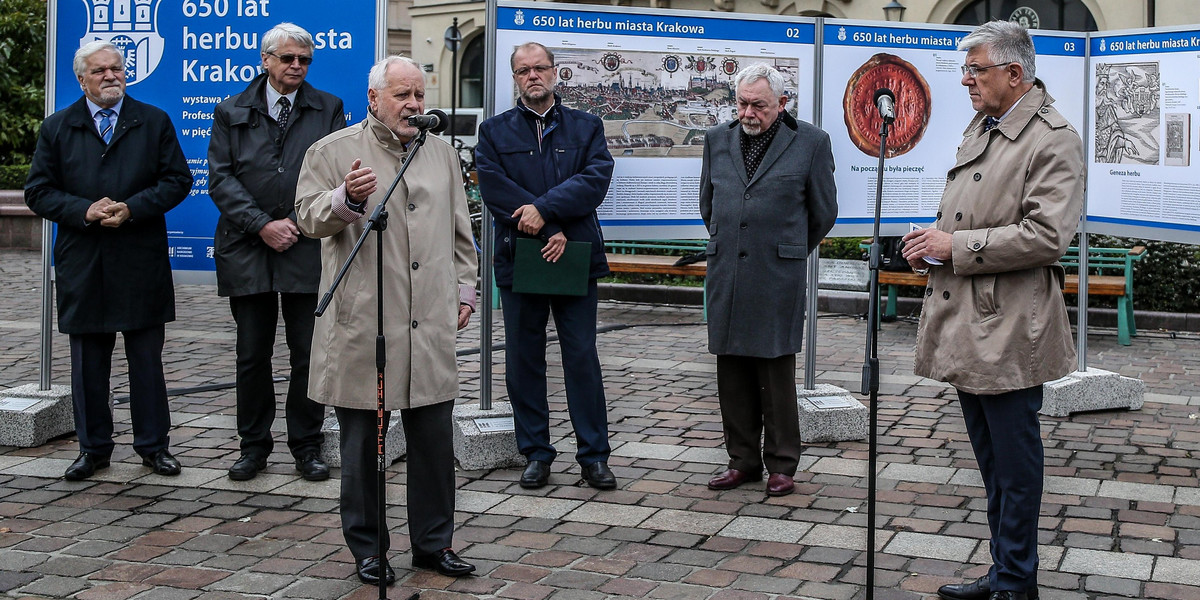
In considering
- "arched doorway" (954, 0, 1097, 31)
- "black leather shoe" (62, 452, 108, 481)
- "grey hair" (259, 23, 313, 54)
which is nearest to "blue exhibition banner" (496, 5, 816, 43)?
"grey hair" (259, 23, 313, 54)

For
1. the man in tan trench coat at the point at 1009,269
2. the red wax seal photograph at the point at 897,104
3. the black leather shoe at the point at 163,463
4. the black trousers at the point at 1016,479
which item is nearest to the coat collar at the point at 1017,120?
the man in tan trench coat at the point at 1009,269

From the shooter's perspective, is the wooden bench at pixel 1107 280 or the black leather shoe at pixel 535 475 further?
the wooden bench at pixel 1107 280

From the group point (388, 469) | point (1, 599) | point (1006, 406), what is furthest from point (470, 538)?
point (1006, 406)

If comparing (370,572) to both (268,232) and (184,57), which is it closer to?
(268,232)

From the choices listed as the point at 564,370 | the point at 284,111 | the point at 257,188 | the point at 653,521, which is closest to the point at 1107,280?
the point at 564,370

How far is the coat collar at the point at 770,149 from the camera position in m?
6.06

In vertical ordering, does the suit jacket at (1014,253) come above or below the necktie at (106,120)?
below

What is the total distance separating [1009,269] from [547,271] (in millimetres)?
2313

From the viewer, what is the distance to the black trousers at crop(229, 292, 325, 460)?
20.6ft

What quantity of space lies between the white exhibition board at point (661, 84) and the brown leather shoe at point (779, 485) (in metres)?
1.55

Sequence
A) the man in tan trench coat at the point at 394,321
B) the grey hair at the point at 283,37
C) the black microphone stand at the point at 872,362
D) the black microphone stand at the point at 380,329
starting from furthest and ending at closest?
1. the grey hair at the point at 283,37
2. the man in tan trench coat at the point at 394,321
3. the black microphone stand at the point at 380,329
4. the black microphone stand at the point at 872,362

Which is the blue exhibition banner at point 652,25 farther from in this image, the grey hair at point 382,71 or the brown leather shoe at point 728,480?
the brown leather shoe at point 728,480

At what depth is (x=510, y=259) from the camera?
245 inches

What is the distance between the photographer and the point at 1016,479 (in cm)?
447
